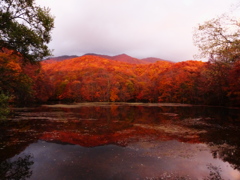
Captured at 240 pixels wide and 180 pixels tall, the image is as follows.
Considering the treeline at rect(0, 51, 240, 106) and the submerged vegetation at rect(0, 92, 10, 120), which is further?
the treeline at rect(0, 51, 240, 106)

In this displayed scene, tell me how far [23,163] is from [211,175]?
1097cm

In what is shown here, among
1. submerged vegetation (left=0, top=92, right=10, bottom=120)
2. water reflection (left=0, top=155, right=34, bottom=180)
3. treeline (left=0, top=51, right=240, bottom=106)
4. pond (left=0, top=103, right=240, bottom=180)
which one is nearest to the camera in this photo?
water reflection (left=0, top=155, right=34, bottom=180)

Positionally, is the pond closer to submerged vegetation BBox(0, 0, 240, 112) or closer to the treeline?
submerged vegetation BBox(0, 0, 240, 112)

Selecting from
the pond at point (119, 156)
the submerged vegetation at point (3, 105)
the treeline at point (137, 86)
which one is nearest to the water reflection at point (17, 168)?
the pond at point (119, 156)

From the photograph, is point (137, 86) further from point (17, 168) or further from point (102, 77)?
point (17, 168)

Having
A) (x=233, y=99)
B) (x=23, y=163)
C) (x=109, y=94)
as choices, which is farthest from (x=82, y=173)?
(x=109, y=94)

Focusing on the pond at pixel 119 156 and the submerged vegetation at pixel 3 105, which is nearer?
the pond at pixel 119 156

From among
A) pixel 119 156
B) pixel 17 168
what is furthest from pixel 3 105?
pixel 119 156

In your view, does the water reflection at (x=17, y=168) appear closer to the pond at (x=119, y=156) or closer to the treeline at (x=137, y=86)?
the pond at (x=119, y=156)

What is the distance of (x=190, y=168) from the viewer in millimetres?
9750

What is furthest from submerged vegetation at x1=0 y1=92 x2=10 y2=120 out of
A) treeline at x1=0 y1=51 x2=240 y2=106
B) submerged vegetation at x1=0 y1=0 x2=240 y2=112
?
treeline at x1=0 y1=51 x2=240 y2=106

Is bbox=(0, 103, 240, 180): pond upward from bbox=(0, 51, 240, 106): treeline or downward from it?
downward

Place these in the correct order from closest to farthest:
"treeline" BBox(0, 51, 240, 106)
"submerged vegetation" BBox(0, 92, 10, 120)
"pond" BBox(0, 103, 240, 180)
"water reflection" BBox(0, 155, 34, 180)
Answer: "water reflection" BBox(0, 155, 34, 180) → "pond" BBox(0, 103, 240, 180) → "submerged vegetation" BBox(0, 92, 10, 120) → "treeline" BBox(0, 51, 240, 106)

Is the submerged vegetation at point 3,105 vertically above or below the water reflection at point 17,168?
above
